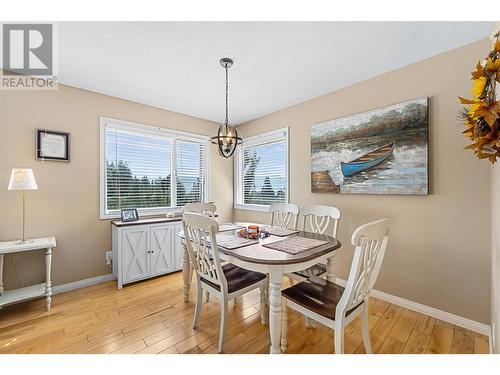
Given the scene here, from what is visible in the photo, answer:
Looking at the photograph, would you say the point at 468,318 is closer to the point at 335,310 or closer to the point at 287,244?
the point at 335,310

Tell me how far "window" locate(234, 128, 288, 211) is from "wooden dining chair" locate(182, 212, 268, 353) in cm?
172

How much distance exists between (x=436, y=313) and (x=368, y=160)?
1.57 metres

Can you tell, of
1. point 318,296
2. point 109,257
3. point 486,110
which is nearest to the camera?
point 486,110

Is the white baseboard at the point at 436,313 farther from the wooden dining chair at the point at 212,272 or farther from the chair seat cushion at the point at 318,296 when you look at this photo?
the wooden dining chair at the point at 212,272

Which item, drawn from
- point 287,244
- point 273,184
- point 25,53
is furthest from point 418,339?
point 25,53

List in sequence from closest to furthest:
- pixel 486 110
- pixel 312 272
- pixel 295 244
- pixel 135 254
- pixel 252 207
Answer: pixel 486 110 → pixel 295 244 → pixel 312 272 → pixel 135 254 → pixel 252 207

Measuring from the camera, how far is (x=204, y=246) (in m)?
1.65

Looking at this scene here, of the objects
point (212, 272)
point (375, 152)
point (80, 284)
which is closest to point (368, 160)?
point (375, 152)

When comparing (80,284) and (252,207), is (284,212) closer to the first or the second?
(252,207)

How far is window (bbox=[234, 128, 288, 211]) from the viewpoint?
11.3 ft

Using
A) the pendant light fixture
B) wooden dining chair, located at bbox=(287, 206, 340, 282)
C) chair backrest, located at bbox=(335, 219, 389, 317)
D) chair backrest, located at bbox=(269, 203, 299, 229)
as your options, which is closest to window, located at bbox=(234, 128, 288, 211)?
chair backrest, located at bbox=(269, 203, 299, 229)

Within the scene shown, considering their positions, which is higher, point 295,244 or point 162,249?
point 295,244

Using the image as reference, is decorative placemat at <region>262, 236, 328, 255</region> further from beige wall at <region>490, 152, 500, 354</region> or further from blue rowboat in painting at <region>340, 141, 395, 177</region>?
blue rowboat in painting at <region>340, 141, 395, 177</region>

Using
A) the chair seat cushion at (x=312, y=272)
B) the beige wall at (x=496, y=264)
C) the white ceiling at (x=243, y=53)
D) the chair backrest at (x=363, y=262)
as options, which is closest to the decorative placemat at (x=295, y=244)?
the chair seat cushion at (x=312, y=272)
